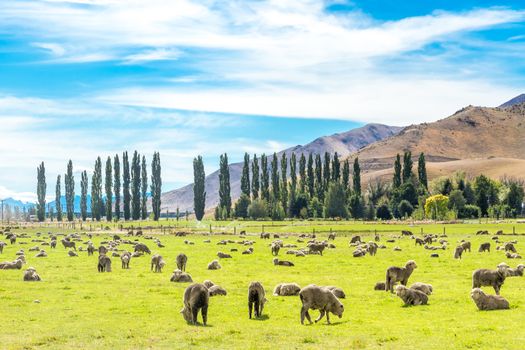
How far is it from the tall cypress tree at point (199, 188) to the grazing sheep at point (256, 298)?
496ft

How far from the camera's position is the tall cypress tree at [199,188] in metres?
178

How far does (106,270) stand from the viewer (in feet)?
132

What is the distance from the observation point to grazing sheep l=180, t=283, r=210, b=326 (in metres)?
21.6

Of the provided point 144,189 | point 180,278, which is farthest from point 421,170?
point 180,278

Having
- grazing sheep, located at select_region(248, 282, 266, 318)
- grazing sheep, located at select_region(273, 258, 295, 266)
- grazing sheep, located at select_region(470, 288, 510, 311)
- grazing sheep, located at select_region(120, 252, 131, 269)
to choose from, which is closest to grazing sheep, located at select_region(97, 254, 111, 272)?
grazing sheep, located at select_region(120, 252, 131, 269)

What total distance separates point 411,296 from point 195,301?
29.9 ft

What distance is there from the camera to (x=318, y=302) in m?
21.9

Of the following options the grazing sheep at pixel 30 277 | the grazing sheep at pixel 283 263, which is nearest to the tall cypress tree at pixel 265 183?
the grazing sheep at pixel 283 263

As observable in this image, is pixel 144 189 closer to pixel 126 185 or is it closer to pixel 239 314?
pixel 126 185

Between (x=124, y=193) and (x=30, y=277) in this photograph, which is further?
(x=124, y=193)

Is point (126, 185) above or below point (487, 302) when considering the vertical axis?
above

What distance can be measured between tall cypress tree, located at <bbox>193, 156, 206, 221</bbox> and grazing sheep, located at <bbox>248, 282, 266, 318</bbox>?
151 meters

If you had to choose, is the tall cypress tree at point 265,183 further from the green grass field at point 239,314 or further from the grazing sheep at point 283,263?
the green grass field at point 239,314

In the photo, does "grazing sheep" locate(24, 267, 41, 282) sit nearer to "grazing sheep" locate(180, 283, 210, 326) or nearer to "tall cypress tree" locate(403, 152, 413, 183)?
"grazing sheep" locate(180, 283, 210, 326)
